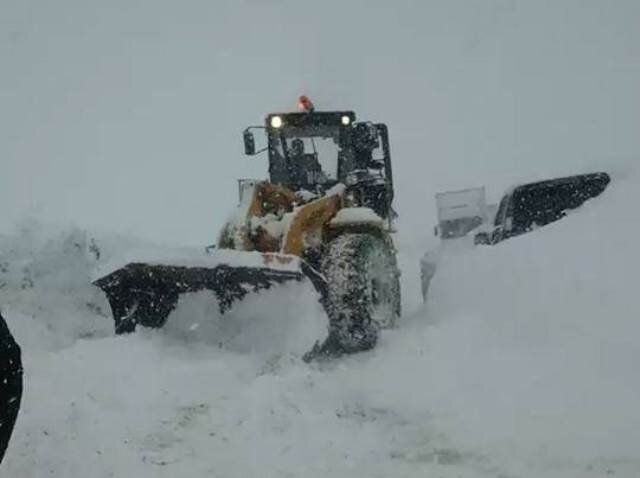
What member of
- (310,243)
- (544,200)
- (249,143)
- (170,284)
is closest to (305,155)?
(249,143)

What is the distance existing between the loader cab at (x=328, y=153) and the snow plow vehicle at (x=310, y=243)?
1cm

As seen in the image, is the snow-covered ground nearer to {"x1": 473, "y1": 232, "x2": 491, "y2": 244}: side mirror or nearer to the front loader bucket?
the front loader bucket

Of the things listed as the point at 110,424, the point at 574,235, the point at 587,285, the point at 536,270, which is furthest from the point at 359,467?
the point at 574,235

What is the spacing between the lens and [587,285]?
591 cm

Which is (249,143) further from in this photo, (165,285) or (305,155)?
(165,285)

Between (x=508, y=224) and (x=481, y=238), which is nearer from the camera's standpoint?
(x=508, y=224)

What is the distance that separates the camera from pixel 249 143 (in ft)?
25.1

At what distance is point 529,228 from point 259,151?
10.7 feet

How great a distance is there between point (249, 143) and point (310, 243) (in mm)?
1619

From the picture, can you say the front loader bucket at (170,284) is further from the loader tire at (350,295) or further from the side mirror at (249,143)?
the side mirror at (249,143)

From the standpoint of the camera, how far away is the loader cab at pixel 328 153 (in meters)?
7.90

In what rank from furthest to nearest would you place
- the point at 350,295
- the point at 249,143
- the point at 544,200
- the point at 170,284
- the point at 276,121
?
the point at 544,200 → the point at 276,121 → the point at 249,143 → the point at 350,295 → the point at 170,284

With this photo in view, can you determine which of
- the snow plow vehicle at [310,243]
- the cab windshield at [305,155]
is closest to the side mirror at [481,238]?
the snow plow vehicle at [310,243]

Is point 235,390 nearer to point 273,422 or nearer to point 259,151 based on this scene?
point 273,422
